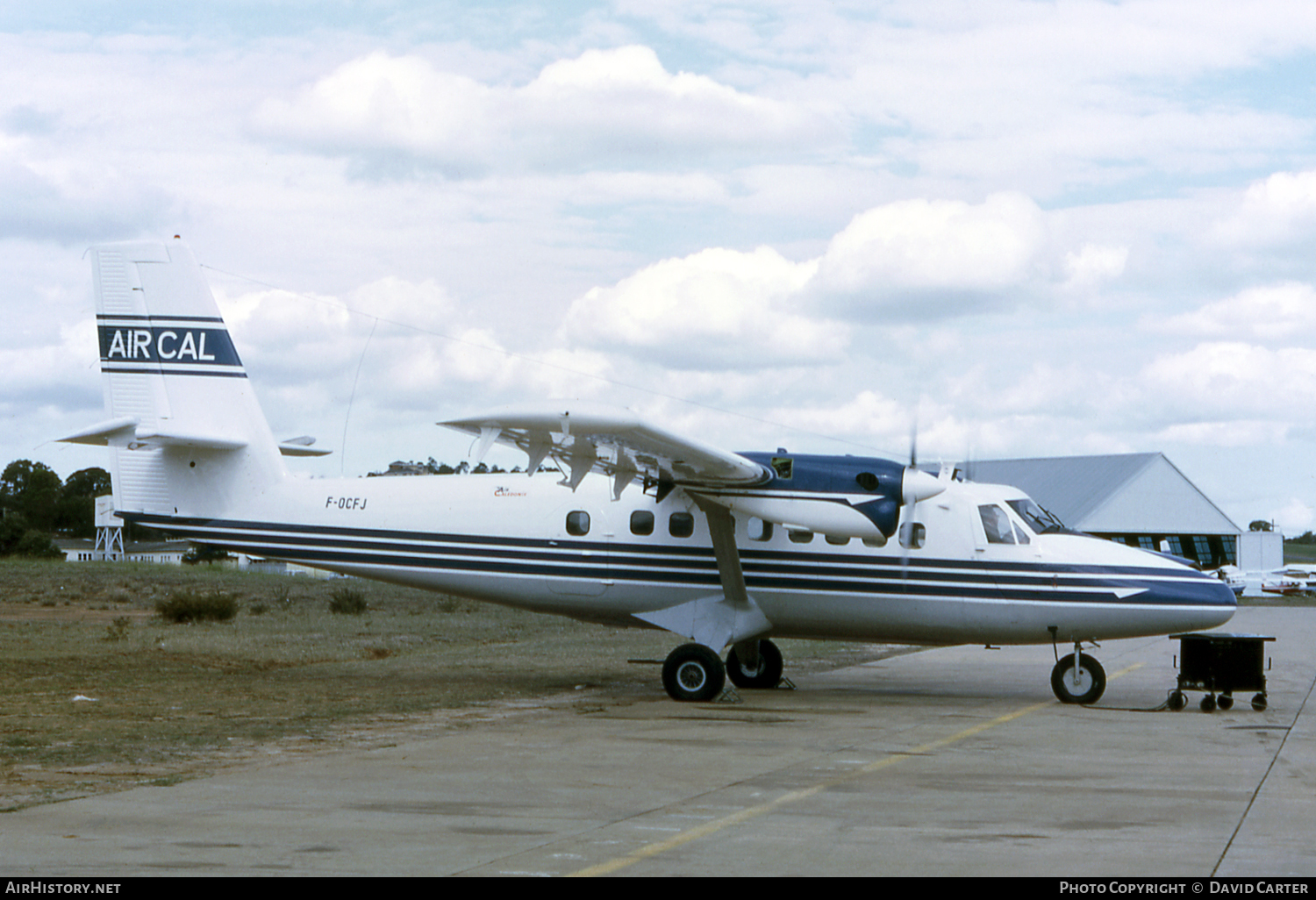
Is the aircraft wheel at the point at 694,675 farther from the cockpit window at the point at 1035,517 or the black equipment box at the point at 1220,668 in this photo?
the black equipment box at the point at 1220,668

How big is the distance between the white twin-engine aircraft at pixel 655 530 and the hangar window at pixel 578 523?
28 mm

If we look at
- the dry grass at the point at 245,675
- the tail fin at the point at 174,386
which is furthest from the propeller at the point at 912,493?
the tail fin at the point at 174,386

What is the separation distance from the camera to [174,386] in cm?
1786

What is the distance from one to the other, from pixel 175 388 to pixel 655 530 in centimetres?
721

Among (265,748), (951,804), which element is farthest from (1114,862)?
(265,748)

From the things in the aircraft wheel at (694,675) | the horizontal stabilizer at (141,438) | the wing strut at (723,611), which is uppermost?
the horizontal stabilizer at (141,438)

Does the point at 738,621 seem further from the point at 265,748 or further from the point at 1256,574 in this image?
the point at 1256,574

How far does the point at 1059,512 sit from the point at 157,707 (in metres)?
69.6

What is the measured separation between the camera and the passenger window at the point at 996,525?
16.4m

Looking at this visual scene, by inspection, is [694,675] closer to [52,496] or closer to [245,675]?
[245,675]

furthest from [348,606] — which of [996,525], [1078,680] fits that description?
[1078,680]

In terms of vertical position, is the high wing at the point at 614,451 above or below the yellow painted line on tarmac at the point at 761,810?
above

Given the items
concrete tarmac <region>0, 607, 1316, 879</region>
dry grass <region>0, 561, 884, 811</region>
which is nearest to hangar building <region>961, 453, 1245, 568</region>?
dry grass <region>0, 561, 884, 811</region>
